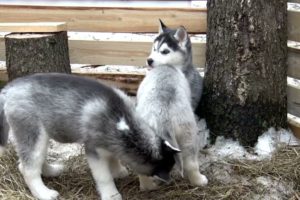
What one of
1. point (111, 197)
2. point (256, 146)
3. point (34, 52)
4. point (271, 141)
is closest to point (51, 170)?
point (111, 197)

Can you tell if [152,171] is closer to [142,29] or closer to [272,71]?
[272,71]

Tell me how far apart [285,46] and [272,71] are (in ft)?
0.88

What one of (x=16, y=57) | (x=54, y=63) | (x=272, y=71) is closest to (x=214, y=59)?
(x=272, y=71)

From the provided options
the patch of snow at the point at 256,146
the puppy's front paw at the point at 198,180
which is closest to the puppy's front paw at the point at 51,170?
the puppy's front paw at the point at 198,180

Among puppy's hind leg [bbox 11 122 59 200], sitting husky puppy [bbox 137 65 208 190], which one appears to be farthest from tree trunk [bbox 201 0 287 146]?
puppy's hind leg [bbox 11 122 59 200]

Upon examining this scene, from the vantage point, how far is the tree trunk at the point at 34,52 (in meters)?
5.37

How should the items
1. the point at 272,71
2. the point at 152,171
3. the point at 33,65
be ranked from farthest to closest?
1. the point at 33,65
2. the point at 272,71
3. the point at 152,171

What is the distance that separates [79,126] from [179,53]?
1.42m

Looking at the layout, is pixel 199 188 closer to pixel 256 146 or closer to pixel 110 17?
pixel 256 146

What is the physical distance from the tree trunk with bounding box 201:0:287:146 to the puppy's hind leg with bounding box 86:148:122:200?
4.47 feet

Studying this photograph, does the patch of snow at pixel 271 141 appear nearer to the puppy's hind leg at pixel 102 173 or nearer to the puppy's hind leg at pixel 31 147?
the puppy's hind leg at pixel 102 173

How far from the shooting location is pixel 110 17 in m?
6.08

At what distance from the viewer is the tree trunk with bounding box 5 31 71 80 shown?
537 cm

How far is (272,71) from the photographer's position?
511 centimetres
